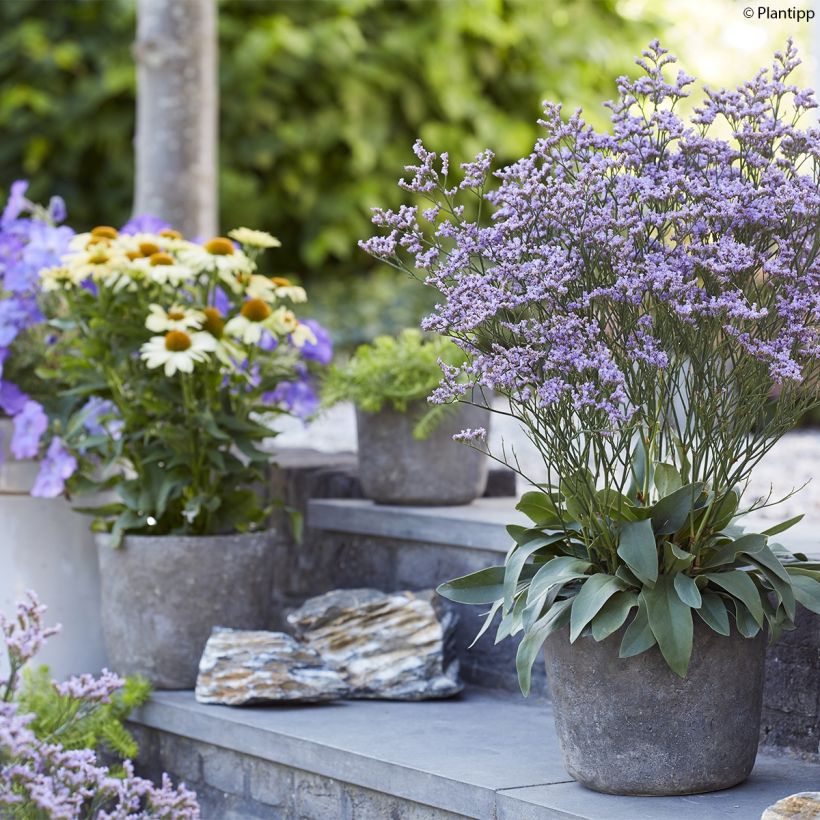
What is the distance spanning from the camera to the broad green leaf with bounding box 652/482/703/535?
1.81 m

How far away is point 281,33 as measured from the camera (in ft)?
21.4

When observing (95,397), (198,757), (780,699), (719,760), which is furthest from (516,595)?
(95,397)

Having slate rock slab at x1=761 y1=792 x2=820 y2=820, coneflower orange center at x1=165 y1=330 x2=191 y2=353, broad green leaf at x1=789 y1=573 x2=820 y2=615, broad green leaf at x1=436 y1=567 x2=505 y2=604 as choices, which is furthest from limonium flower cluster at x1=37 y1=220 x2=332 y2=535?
slate rock slab at x1=761 y1=792 x2=820 y2=820

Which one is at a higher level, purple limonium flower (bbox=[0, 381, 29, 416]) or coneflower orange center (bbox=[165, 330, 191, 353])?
coneflower orange center (bbox=[165, 330, 191, 353])

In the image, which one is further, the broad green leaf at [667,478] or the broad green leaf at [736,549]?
the broad green leaf at [667,478]

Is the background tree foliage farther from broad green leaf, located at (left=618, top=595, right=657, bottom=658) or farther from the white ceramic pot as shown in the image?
broad green leaf, located at (left=618, top=595, right=657, bottom=658)

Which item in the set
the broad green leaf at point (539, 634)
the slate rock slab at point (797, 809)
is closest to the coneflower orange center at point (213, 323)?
the broad green leaf at point (539, 634)

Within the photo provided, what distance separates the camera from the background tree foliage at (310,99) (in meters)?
6.69

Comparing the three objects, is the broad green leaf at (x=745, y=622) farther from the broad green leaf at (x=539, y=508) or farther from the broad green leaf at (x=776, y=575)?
the broad green leaf at (x=539, y=508)

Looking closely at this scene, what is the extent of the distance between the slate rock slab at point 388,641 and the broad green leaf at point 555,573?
29.9 inches

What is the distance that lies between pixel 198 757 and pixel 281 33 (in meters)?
4.70

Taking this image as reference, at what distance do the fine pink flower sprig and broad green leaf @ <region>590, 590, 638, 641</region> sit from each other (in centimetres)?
15

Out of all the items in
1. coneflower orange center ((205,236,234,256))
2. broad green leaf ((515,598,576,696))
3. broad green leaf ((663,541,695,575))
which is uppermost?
coneflower orange center ((205,236,234,256))

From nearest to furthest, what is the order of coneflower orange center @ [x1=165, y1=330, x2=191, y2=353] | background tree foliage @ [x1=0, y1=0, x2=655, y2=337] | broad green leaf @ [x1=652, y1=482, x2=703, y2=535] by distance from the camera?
1. broad green leaf @ [x1=652, y1=482, x2=703, y2=535]
2. coneflower orange center @ [x1=165, y1=330, x2=191, y2=353]
3. background tree foliage @ [x1=0, y1=0, x2=655, y2=337]
